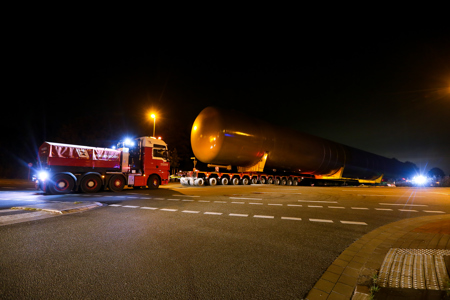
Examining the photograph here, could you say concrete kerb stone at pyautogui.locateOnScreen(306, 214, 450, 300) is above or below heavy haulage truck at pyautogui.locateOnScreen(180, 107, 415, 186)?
below

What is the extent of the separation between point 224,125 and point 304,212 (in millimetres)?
10216

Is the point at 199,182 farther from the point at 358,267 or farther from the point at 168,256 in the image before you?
the point at 358,267

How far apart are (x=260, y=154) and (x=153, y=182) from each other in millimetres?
8504

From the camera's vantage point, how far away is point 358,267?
10.6ft

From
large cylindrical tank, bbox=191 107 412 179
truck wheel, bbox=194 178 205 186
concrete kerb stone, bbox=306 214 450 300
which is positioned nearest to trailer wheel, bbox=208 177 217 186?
truck wheel, bbox=194 178 205 186

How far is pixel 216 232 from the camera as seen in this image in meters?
5.02

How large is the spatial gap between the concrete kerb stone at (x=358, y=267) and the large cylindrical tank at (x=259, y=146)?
41.8 feet

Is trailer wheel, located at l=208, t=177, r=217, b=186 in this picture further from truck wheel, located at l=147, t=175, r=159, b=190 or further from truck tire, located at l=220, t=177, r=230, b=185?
truck wheel, located at l=147, t=175, r=159, b=190

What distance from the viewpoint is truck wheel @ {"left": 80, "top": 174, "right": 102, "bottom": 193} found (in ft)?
43.5

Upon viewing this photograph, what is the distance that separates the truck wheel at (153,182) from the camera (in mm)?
15903

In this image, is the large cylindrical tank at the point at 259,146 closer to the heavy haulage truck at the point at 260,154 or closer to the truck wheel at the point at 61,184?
the heavy haulage truck at the point at 260,154

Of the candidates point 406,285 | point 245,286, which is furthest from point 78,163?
point 406,285

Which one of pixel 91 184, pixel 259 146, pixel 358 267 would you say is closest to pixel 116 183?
pixel 91 184

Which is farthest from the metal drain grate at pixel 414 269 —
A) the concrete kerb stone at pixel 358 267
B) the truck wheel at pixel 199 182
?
the truck wheel at pixel 199 182
